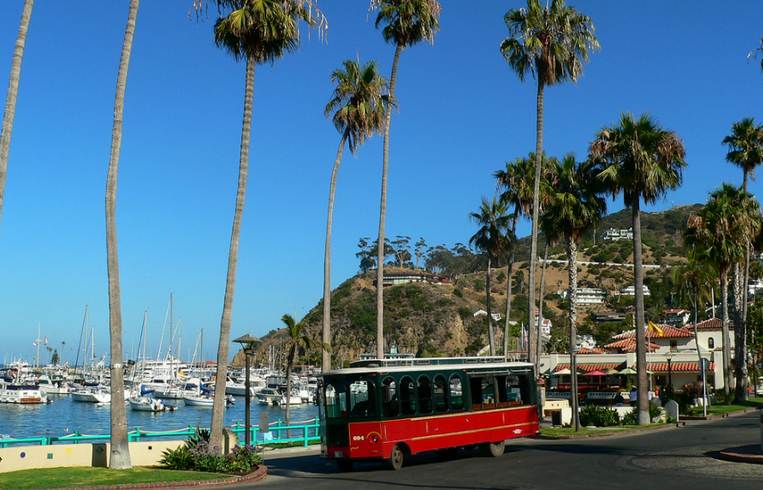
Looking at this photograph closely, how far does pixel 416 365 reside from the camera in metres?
24.6

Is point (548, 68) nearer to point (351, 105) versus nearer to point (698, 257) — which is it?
point (351, 105)

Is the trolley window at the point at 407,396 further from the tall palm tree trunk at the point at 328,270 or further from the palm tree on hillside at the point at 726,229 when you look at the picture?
the palm tree on hillside at the point at 726,229

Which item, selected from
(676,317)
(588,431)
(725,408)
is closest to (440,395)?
(588,431)

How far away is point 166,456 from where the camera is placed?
23000 millimetres

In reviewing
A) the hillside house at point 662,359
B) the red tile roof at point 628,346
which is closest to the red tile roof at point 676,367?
the hillside house at point 662,359

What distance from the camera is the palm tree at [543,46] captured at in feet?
125

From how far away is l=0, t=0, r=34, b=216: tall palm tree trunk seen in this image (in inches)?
716

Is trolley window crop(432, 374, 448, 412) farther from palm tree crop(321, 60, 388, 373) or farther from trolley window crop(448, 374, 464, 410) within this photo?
palm tree crop(321, 60, 388, 373)

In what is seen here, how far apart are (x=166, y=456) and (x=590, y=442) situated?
16225 millimetres

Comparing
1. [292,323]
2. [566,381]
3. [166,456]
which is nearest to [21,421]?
[292,323]

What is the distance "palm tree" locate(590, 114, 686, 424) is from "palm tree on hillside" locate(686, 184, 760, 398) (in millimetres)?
16260

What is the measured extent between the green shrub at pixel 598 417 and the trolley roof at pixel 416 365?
484 inches

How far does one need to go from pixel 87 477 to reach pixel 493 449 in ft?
42.5

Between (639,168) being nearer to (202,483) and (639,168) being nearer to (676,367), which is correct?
(202,483)
